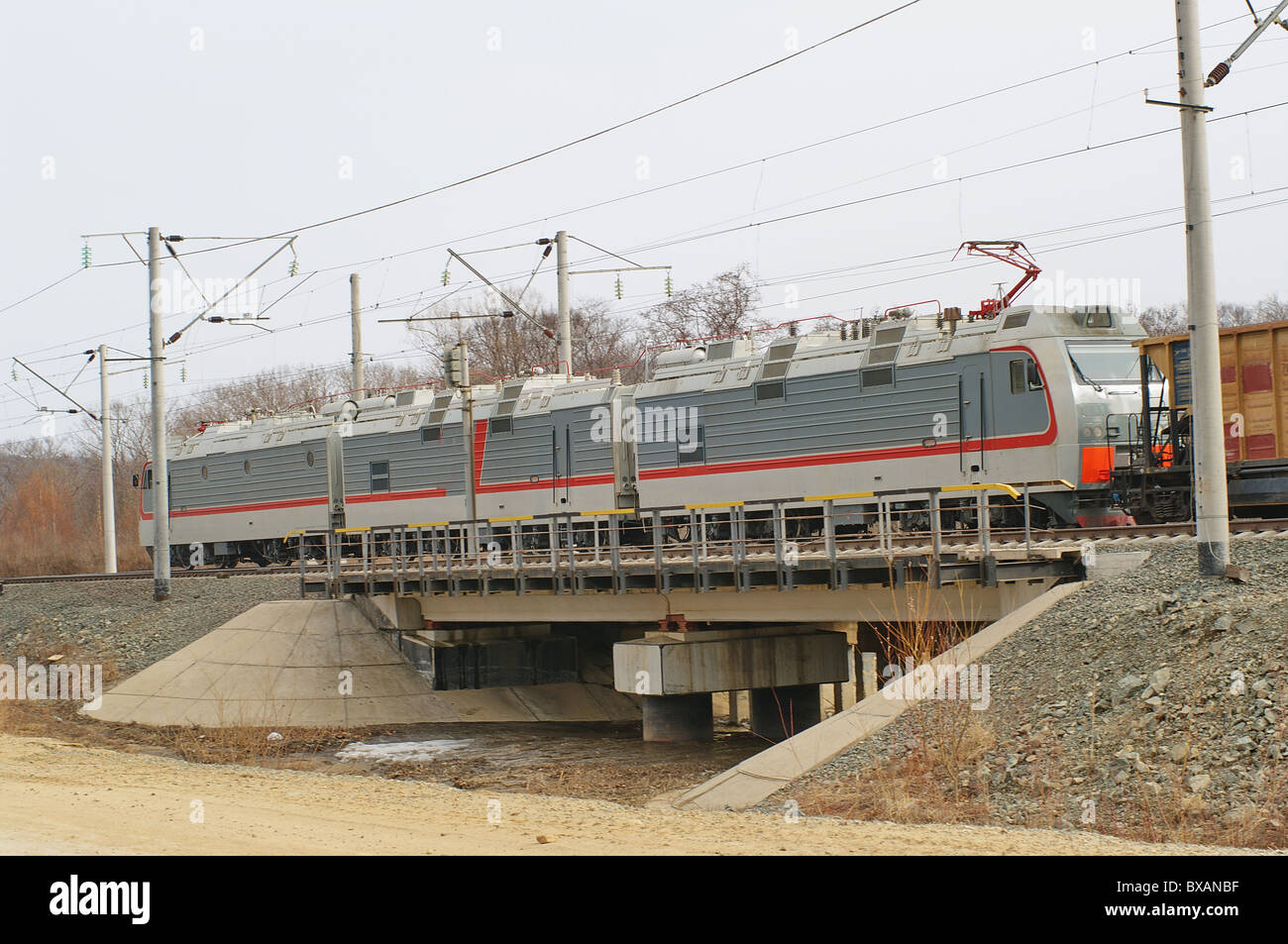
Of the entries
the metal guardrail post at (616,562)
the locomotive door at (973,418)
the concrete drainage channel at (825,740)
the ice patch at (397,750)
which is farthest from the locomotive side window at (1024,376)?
the ice patch at (397,750)

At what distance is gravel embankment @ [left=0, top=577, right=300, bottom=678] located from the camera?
2997 cm

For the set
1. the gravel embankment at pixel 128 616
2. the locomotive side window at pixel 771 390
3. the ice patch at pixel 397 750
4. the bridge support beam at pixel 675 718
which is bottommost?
the ice patch at pixel 397 750

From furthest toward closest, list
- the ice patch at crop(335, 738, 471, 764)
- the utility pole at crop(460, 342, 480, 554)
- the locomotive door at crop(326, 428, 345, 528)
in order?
the locomotive door at crop(326, 428, 345, 528) < the utility pole at crop(460, 342, 480, 554) < the ice patch at crop(335, 738, 471, 764)

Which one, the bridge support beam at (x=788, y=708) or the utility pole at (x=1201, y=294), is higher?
the utility pole at (x=1201, y=294)

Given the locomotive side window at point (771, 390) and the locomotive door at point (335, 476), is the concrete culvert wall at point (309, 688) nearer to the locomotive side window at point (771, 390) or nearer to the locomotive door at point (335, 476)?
the locomotive door at point (335, 476)

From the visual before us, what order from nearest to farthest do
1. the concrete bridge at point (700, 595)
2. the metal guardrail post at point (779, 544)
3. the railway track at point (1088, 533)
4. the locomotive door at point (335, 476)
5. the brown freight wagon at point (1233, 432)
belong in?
the railway track at point (1088, 533), the concrete bridge at point (700, 595), the brown freight wagon at point (1233, 432), the metal guardrail post at point (779, 544), the locomotive door at point (335, 476)

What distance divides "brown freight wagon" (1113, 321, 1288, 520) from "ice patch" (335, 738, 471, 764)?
13.2 m

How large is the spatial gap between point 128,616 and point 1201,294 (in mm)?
25008

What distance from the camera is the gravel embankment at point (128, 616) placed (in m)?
30.0

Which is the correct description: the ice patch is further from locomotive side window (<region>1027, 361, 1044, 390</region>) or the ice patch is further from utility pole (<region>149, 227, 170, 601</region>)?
locomotive side window (<region>1027, 361, 1044, 390</region>)

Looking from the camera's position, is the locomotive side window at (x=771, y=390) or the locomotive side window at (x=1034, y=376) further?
the locomotive side window at (x=771, y=390)

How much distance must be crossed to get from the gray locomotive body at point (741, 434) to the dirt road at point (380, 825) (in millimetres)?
8834

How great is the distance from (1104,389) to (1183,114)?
6.82 meters

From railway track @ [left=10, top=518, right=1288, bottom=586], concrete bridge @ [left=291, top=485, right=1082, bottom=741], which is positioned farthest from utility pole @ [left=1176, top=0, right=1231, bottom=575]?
concrete bridge @ [left=291, top=485, right=1082, bottom=741]
